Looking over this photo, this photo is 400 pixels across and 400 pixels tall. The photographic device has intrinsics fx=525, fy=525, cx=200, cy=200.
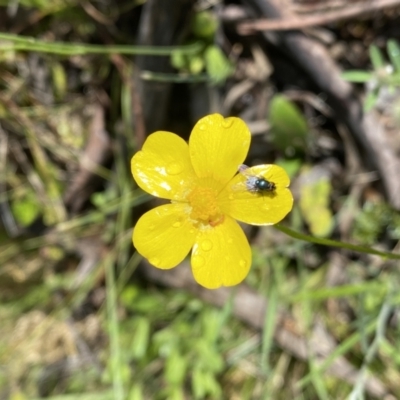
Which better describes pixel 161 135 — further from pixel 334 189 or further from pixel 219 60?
pixel 334 189

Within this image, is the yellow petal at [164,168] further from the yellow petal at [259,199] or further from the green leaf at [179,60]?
the green leaf at [179,60]

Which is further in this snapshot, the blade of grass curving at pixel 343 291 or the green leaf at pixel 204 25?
the green leaf at pixel 204 25

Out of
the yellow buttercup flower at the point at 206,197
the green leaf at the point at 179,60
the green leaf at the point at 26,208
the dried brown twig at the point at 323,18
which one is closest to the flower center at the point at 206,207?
the yellow buttercup flower at the point at 206,197

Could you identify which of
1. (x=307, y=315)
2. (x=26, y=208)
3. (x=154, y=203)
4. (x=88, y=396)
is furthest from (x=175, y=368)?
(x=26, y=208)

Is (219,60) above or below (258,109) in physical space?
above

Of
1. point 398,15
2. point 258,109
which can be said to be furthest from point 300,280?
point 398,15

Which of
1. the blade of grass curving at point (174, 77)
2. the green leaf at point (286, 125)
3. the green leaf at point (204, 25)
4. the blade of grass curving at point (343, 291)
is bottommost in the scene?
the blade of grass curving at point (343, 291)
